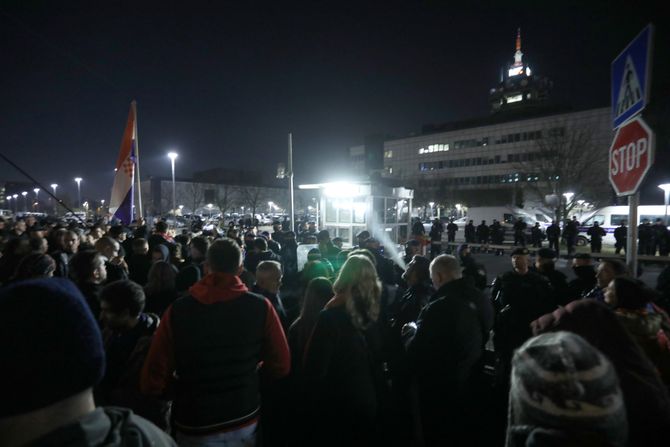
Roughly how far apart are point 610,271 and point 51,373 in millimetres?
5461

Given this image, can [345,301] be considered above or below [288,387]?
above

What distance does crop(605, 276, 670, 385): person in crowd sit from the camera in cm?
278

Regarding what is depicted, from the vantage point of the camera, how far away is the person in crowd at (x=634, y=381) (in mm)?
Answer: 2076

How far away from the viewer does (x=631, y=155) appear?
325cm

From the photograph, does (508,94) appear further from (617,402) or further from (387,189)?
(617,402)

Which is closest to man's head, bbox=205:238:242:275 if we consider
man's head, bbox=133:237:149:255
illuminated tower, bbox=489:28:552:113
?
man's head, bbox=133:237:149:255

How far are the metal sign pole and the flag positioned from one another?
11.0 m

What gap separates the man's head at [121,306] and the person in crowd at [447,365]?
2421mm

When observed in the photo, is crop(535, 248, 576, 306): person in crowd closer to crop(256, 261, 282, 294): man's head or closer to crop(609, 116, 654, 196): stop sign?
crop(609, 116, 654, 196): stop sign

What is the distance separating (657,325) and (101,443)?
3.53 m

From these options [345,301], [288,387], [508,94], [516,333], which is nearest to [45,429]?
[345,301]

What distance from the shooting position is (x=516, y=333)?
4.70m

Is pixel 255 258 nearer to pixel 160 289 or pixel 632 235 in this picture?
pixel 160 289

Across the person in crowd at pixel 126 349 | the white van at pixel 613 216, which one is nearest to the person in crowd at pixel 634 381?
the person in crowd at pixel 126 349
